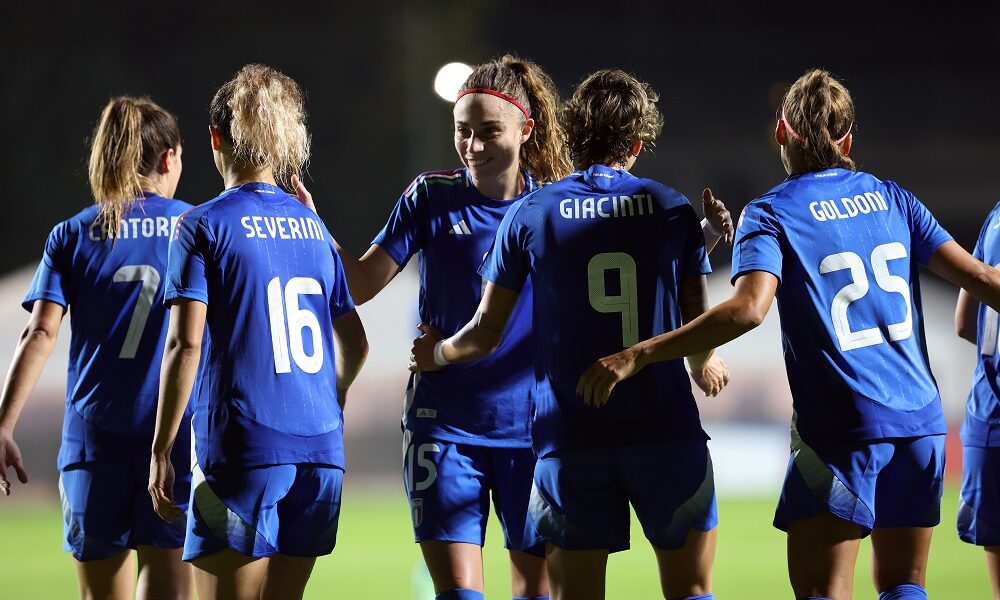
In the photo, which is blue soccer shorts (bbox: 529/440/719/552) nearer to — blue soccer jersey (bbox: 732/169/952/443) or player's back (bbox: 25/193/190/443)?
blue soccer jersey (bbox: 732/169/952/443)

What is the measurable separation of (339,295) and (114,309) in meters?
0.71

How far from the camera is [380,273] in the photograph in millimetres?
3016

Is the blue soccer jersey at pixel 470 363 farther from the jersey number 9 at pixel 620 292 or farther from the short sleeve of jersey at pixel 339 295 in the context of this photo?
the jersey number 9 at pixel 620 292

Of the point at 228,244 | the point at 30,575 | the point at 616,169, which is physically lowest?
the point at 30,575

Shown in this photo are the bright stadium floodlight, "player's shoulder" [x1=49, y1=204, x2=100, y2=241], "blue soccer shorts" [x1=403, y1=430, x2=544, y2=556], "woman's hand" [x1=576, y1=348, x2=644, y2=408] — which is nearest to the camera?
"woman's hand" [x1=576, y1=348, x2=644, y2=408]

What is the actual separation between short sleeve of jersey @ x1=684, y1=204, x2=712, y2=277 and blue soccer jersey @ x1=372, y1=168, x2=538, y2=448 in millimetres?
587

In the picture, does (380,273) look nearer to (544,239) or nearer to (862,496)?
(544,239)

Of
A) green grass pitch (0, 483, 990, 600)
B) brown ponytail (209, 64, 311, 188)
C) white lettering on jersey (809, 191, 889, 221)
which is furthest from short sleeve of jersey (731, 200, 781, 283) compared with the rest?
green grass pitch (0, 483, 990, 600)

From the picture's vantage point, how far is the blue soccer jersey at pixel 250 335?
2.28 metres

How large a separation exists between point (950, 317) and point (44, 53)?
23.2 feet

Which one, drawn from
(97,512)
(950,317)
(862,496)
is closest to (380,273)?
(97,512)

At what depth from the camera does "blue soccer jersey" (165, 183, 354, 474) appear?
228cm

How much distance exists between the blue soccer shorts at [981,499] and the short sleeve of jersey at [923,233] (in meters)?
0.71

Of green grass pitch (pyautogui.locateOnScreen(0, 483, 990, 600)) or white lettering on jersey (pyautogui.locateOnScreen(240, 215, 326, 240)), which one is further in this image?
green grass pitch (pyautogui.locateOnScreen(0, 483, 990, 600))
